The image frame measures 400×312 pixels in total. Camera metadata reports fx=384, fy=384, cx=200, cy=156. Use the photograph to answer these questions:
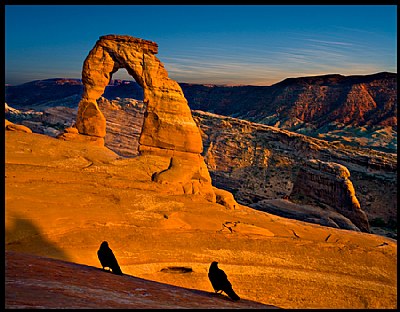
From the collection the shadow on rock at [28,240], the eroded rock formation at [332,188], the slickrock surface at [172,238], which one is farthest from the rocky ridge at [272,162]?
the shadow on rock at [28,240]

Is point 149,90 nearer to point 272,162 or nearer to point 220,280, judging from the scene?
point 220,280

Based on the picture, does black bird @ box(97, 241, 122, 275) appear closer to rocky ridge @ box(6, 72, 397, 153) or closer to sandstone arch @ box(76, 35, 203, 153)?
sandstone arch @ box(76, 35, 203, 153)

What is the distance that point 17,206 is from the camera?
1520 cm

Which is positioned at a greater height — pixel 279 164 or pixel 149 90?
pixel 149 90

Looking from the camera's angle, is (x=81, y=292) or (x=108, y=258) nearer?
(x=81, y=292)

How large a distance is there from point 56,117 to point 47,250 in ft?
267

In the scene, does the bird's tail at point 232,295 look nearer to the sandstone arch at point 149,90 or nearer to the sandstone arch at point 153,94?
the sandstone arch at point 153,94

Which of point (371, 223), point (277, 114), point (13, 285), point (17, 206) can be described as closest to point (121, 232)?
point (17, 206)

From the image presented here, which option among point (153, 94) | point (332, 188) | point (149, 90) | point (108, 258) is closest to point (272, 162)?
point (332, 188)

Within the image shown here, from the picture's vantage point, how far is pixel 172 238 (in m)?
15.7

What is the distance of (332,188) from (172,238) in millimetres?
28080

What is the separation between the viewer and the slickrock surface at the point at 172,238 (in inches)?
553

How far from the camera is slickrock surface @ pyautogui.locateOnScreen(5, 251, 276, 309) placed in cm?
582

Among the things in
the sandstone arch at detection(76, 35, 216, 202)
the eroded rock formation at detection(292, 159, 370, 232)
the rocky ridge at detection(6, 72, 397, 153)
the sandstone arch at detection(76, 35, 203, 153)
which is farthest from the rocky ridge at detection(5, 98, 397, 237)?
the rocky ridge at detection(6, 72, 397, 153)
